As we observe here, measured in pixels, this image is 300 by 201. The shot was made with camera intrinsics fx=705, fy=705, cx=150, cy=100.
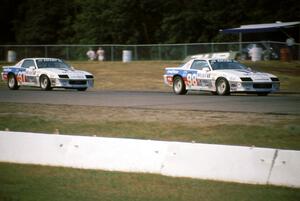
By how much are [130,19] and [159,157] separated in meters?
56.6

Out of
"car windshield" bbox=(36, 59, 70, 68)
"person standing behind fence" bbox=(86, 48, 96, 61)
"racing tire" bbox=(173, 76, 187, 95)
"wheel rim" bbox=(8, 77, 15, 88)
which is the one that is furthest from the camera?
"person standing behind fence" bbox=(86, 48, 96, 61)

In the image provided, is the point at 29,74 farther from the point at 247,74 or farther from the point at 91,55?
the point at 91,55

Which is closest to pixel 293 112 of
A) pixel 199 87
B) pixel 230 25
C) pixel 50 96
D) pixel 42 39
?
pixel 199 87

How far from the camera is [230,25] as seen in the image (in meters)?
58.2

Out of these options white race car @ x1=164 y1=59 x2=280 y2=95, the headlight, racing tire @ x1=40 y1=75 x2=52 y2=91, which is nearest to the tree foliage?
racing tire @ x1=40 y1=75 x2=52 y2=91

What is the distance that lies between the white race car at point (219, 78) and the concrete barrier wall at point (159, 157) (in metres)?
11.7

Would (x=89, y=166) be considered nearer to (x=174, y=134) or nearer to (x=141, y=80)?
(x=174, y=134)

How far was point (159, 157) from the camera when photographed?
938cm

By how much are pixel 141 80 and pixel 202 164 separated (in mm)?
24837

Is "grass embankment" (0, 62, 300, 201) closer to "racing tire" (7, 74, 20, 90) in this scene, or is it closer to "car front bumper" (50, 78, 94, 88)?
"car front bumper" (50, 78, 94, 88)

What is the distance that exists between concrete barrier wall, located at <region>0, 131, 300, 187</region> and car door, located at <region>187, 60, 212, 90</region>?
12418mm

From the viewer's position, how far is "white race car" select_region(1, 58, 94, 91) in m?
25.5

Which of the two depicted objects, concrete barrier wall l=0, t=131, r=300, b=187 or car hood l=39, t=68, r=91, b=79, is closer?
concrete barrier wall l=0, t=131, r=300, b=187

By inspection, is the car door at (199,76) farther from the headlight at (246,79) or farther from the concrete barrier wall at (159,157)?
the concrete barrier wall at (159,157)
